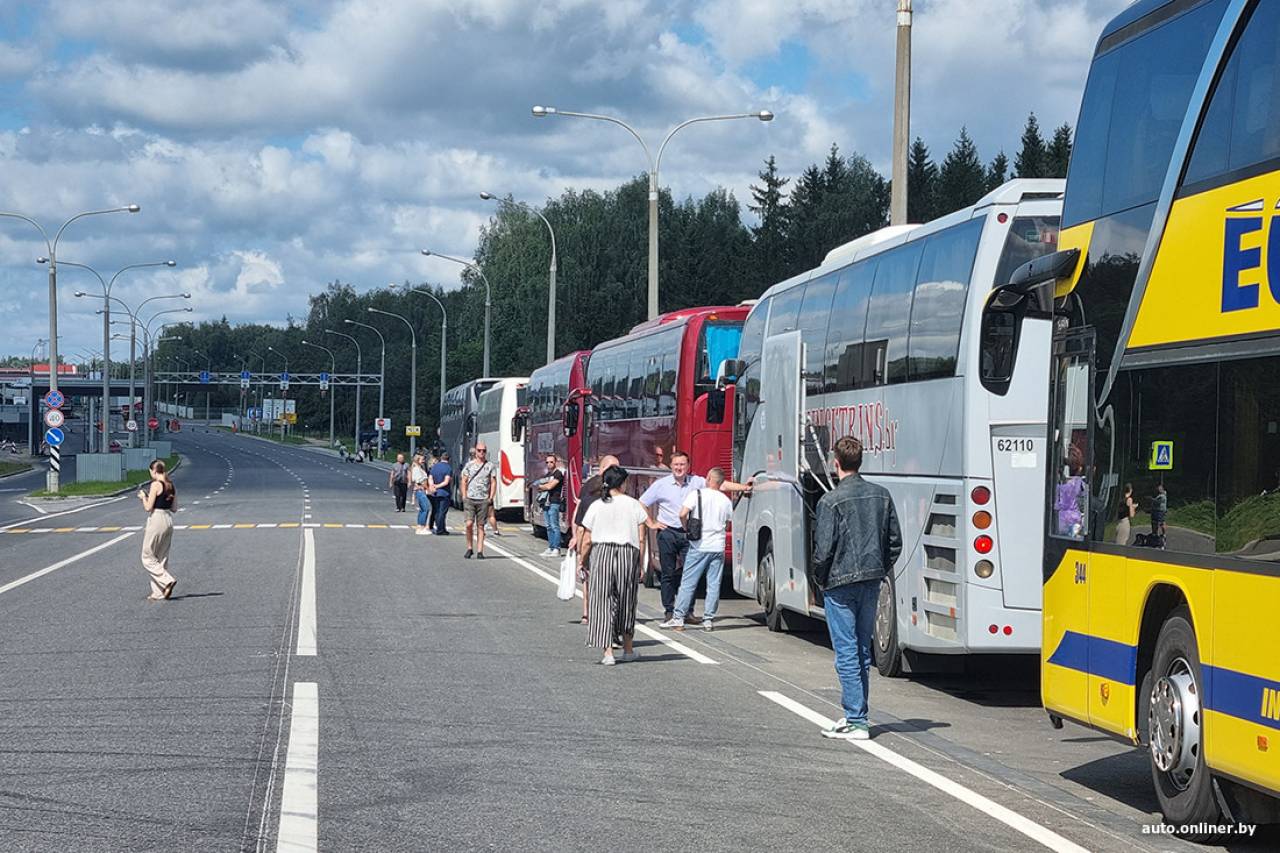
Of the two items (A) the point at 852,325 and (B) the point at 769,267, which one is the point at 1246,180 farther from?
(B) the point at 769,267

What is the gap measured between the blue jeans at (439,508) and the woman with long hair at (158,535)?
1460 cm

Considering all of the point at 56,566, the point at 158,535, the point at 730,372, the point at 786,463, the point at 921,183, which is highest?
the point at 921,183

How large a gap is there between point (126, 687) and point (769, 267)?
3250 inches

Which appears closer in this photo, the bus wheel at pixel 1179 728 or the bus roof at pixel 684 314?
the bus wheel at pixel 1179 728

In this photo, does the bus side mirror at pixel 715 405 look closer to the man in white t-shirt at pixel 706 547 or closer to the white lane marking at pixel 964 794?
the man in white t-shirt at pixel 706 547

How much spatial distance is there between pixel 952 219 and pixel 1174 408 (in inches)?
241

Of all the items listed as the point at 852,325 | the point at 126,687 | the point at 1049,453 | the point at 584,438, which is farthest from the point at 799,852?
the point at 584,438

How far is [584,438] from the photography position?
3350cm

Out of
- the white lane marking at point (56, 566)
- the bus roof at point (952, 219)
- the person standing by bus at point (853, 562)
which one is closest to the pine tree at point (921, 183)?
the white lane marking at point (56, 566)

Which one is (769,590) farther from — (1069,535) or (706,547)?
(1069,535)

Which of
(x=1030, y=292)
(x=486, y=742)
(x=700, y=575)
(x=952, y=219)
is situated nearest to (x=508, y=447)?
(x=700, y=575)

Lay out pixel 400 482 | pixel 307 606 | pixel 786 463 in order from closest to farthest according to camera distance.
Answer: pixel 786 463 < pixel 307 606 < pixel 400 482

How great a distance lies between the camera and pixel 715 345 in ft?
81.4

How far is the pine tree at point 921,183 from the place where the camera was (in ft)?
315
